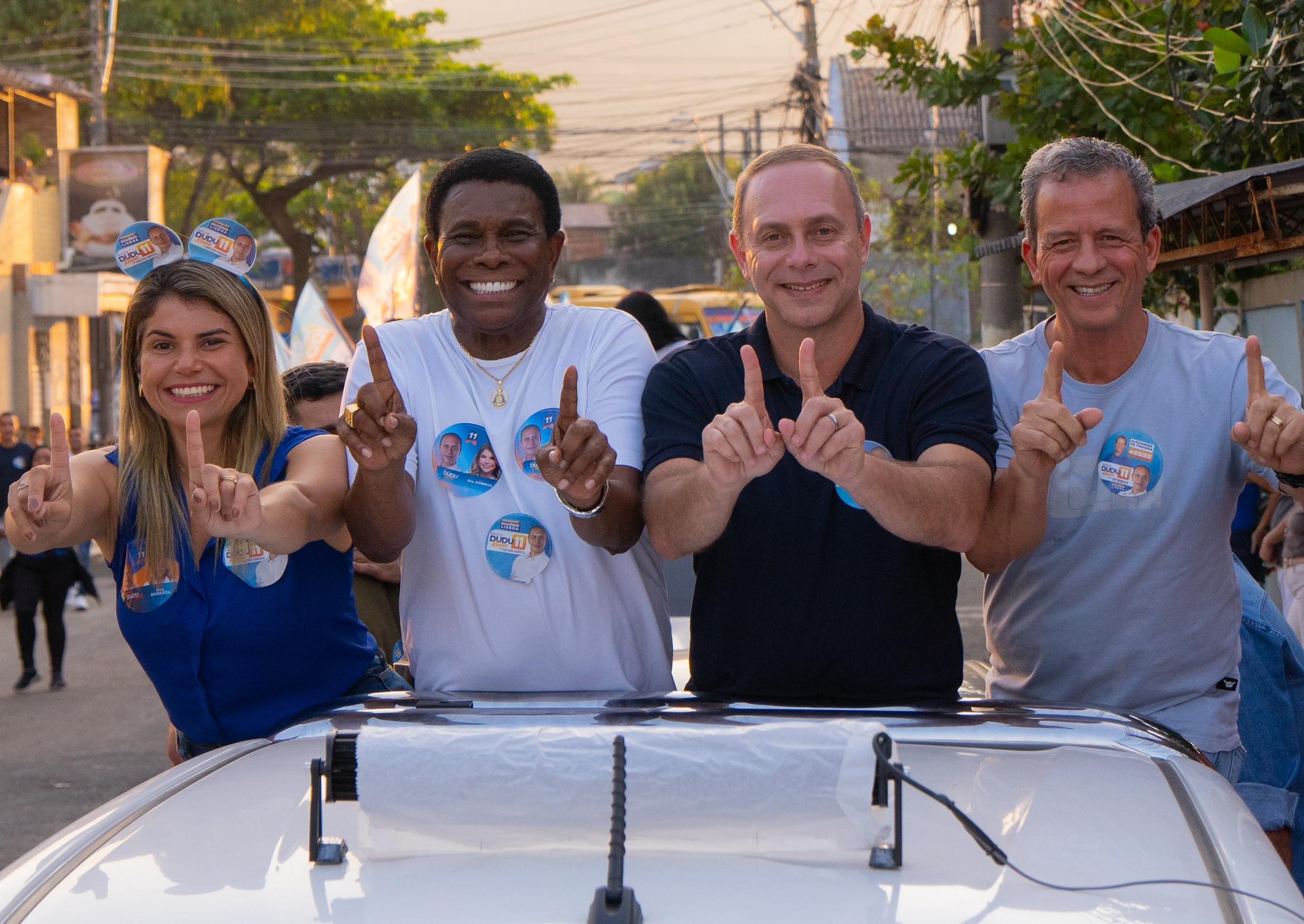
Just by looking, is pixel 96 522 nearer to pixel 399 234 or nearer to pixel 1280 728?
pixel 1280 728

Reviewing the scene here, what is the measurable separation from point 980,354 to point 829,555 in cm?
67

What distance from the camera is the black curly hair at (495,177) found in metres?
2.99

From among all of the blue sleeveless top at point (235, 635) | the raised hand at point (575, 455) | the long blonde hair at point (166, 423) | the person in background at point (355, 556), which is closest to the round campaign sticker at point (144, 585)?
the blue sleeveless top at point (235, 635)

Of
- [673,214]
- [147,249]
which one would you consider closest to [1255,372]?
[147,249]

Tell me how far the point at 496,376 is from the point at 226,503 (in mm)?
673

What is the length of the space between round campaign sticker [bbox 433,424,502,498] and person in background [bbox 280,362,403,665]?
1.50m

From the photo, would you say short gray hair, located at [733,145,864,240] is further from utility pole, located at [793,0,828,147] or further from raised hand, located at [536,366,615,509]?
utility pole, located at [793,0,828,147]

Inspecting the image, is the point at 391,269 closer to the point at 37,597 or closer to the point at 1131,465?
the point at 37,597

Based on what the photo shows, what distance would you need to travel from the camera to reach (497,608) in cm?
281

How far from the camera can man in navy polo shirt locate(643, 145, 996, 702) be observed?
2.51 meters

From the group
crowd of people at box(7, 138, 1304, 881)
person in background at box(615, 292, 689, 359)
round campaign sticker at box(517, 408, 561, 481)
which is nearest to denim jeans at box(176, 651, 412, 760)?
crowd of people at box(7, 138, 1304, 881)

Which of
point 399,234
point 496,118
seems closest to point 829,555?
point 399,234

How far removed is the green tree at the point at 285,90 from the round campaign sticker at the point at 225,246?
27.6 m

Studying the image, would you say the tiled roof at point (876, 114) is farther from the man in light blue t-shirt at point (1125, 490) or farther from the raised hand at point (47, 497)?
the raised hand at point (47, 497)
